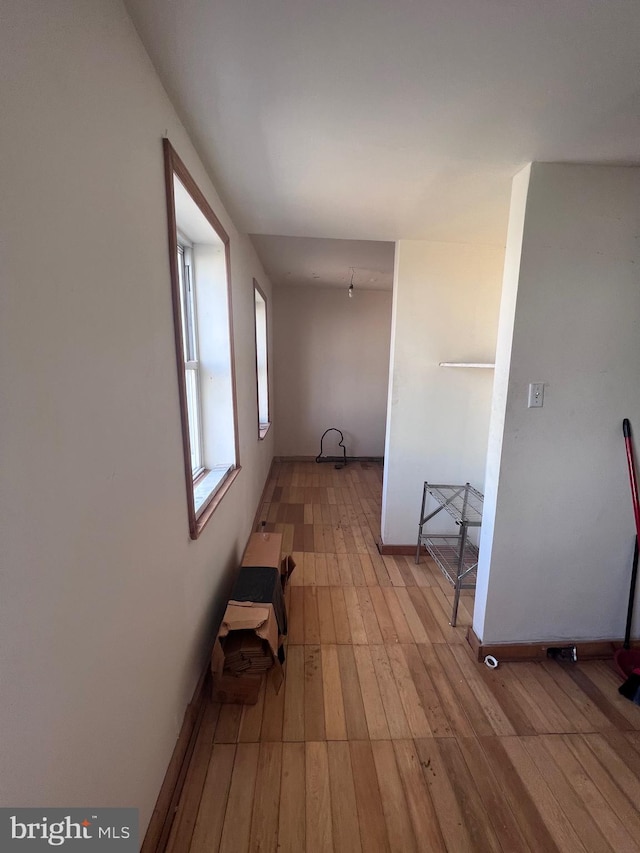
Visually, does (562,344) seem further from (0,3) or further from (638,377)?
(0,3)

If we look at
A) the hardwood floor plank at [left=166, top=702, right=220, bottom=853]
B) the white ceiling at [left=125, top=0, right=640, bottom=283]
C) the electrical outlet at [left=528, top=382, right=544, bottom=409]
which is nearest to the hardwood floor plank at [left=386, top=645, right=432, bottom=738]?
the hardwood floor plank at [left=166, top=702, right=220, bottom=853]

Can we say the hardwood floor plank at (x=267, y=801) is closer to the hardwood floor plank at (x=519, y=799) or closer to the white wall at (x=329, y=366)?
the hardwood floor plank at (x=519, y=799)

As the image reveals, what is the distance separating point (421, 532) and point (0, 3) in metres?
2.77

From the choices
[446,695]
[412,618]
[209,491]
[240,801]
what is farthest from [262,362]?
[240,801]

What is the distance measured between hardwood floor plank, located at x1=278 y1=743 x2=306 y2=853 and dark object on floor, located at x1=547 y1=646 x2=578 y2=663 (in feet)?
4.42

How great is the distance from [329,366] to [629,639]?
3925mm

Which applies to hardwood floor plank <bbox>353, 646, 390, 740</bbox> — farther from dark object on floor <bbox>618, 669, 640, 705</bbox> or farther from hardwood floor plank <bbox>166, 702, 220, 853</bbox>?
dark object on floor <bbox>618, 669, 640, 705</bbox>

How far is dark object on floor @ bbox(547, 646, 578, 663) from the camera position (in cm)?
167

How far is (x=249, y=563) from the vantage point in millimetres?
1827

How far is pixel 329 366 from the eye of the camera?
4746mm

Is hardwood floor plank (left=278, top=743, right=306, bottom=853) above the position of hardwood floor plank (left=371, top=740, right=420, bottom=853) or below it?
above

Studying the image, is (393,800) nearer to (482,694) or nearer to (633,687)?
(482,694)

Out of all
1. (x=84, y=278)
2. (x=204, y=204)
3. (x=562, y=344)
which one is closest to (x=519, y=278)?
(x=562, y=344)

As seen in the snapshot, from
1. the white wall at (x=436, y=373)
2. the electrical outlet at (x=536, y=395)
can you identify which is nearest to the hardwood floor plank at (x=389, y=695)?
the white wall at (x=436, y=373)
